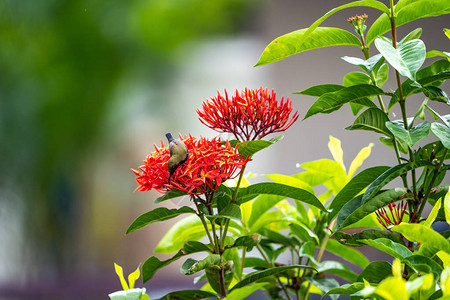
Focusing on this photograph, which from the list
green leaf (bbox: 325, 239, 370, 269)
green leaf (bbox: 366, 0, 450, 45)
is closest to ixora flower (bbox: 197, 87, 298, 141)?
green leaf (bbox: 366, 0, 450, 45)

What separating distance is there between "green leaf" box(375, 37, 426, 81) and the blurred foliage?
7.01 ft

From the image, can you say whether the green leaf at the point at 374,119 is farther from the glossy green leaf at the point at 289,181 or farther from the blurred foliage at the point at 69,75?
the blurred foliage at the point at 69,75

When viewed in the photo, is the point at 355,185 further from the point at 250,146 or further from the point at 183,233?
the point at 183,233

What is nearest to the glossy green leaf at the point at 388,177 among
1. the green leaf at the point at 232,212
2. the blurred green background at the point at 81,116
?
the green leaf at the point at 232,212

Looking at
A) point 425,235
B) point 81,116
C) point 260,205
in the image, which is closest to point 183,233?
point 260,205

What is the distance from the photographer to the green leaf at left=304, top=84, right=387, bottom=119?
41cm

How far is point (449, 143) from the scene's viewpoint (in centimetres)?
35

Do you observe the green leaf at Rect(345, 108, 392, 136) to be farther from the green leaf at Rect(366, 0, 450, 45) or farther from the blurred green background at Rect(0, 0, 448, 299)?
the blurred green background at Rect(0, 0, 448, 299)

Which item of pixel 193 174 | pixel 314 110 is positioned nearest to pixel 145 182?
pixel 193 174

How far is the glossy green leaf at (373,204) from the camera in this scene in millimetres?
396

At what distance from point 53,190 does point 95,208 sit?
0.29m

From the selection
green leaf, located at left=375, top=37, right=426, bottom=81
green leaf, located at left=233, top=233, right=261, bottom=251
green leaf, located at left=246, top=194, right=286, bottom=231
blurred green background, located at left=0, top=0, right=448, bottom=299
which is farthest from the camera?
blurred green background, located at left=0, top=0, right=448, bottom=299

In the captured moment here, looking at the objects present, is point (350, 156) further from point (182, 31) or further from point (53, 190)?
point (53, 190)

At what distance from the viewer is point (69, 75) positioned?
254 centimetres
